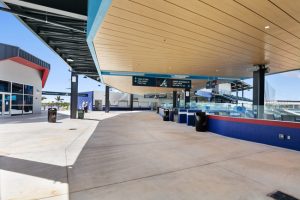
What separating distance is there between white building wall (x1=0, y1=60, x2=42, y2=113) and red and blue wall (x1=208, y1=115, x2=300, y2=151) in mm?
17086

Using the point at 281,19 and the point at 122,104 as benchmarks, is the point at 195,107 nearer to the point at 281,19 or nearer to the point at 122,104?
the point at 281,19

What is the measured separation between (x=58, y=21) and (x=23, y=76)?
14.2 m

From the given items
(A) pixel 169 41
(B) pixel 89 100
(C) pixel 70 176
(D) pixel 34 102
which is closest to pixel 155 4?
(A) pixel 169 41

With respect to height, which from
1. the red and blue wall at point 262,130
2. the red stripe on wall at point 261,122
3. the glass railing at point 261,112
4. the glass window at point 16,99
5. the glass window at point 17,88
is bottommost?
the red and blue wall at point 262,130

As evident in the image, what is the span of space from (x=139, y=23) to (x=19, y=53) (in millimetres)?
16165

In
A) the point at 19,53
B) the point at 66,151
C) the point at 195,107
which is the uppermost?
the point at 19,53

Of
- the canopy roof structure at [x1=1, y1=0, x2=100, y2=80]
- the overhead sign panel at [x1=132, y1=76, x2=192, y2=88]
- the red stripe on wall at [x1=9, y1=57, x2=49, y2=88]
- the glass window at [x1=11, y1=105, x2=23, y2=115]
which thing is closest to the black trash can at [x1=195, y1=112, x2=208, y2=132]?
the overhead sign panel at [x1=132, y1=76, x2=192, y2=88]

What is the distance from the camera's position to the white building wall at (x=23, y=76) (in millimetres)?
15883

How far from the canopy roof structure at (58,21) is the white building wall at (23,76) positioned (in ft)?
22.4

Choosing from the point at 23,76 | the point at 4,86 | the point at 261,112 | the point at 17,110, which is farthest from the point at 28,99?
the point at 261,112

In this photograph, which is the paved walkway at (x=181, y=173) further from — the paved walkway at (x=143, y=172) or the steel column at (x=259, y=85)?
the steel column at (x=259, y=85)

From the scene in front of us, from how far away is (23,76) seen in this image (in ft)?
61.0

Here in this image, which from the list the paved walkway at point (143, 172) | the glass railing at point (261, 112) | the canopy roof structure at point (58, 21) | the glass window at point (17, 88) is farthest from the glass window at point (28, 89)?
the glass railing at point (261, 112)

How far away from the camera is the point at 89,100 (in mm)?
36906
